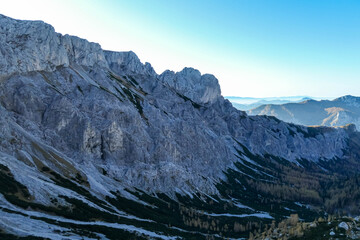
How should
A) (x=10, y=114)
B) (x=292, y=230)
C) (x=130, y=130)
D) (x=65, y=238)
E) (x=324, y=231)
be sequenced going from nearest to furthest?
(x=65, y=238), (x=324, y=231), (x=292, y=230), (x=10, y=114), (x=130, y=130)

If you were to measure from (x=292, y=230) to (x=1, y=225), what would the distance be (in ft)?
249

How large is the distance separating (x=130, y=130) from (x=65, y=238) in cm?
12694

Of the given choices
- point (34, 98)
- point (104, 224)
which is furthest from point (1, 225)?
point (34, 98)

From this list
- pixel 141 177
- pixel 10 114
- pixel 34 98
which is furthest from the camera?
pixel 141 177

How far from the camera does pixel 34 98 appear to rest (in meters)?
154

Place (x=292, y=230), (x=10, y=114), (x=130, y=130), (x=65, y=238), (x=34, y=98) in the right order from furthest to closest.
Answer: (x=130, y=130)
(x=34, y=98)
(x=10, y=114)
(x=292, y=230)
(x=65, y=238)

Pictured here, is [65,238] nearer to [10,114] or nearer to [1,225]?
[1,225]

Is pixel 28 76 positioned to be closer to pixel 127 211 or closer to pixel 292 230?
pixel 127 211

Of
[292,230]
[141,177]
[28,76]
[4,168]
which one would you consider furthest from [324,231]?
[28,76]

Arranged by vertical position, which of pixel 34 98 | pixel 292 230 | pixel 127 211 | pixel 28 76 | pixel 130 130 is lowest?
pixel 127 211

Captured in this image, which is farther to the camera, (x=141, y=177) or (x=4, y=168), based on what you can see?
(x=141, y=177)

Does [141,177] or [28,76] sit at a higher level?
[28,76]

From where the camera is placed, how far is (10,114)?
139 meters

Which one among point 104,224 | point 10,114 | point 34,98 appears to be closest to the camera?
point 104,224
